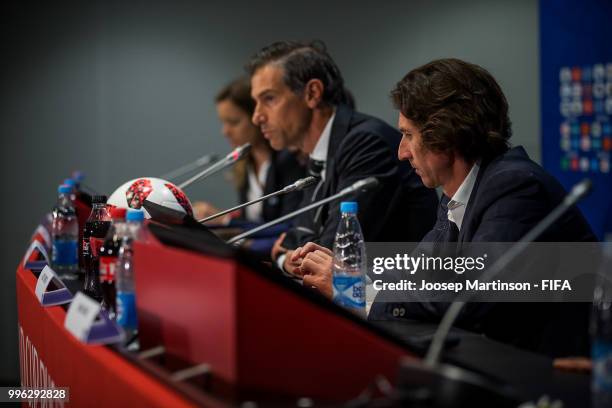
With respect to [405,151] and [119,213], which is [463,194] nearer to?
[405,151]

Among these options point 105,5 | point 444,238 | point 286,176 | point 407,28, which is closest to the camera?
point 444,238

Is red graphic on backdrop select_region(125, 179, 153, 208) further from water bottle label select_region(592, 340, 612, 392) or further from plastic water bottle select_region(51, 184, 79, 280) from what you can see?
water bottle label select_region(592, 340, 612, 392)

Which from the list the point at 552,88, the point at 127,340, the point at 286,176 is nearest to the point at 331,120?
the point at 286,176

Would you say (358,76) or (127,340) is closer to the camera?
(127,340)

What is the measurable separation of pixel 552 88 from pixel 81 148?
3.09 meters

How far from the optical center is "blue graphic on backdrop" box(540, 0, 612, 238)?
3.46 m

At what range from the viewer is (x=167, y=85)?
17.2ft

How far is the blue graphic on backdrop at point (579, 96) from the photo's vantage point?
11.4ft

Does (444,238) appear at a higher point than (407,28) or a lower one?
lower

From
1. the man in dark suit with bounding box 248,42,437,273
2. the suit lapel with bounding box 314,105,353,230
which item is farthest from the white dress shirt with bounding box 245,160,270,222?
the suit lapel with bounding box 314,105,353,230

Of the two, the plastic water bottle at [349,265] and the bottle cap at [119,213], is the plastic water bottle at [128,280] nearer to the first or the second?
the bottle cap at [119,213]

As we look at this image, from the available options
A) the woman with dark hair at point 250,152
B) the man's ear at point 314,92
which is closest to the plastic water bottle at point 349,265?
the man's ear at point 314,92

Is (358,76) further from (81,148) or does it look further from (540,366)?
(540,366)

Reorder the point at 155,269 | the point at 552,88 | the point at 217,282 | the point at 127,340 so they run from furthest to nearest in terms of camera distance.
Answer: the point at 552,88 < the point at 127,340 < the point at 155,269 < the point at 217,282
